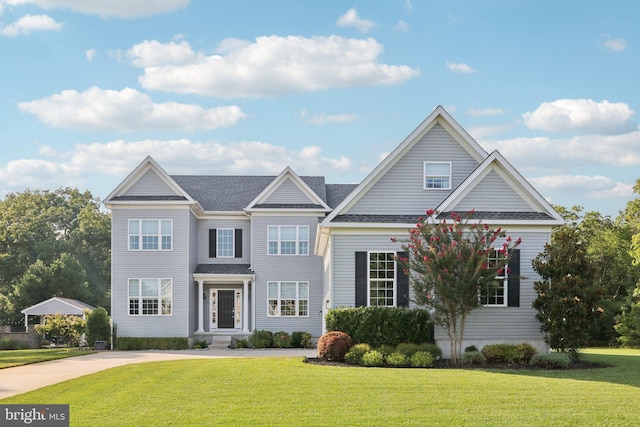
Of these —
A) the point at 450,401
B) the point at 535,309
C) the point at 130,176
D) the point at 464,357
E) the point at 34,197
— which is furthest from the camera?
the point at 34,197

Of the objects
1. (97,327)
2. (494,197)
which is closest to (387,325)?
(494,197)

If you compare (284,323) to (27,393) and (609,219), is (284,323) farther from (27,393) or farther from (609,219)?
(609,219)

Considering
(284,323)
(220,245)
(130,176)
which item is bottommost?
(284,323)

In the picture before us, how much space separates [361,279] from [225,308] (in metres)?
15.6

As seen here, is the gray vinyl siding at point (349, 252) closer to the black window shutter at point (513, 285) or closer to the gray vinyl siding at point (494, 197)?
the gray vinyl siding at point (494, 197)

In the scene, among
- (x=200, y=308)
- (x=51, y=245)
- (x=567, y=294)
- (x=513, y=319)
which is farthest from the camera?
(x=51, y=245)

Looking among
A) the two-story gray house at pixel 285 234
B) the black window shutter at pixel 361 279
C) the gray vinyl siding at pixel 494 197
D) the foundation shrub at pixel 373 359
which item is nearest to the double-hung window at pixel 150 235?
the two-story gray house at pixel 285 234

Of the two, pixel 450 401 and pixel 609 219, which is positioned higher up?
pixel 609 219

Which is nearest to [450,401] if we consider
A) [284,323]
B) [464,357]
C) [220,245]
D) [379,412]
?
[379,412]

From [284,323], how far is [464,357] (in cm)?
1597

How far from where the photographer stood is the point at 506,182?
27.2 m

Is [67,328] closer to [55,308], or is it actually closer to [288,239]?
[55,308]

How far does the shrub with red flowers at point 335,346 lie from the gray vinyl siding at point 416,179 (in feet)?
15.7

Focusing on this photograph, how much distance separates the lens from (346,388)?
17.8 m
